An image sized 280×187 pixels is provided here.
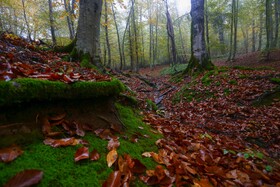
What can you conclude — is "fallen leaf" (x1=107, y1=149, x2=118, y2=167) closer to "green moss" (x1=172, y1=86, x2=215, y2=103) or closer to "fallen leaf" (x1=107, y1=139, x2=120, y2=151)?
"fallen leaf" (x1=107, y1=139, x2=120, y2=151)

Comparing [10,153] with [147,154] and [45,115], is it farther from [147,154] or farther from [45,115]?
[147,154]

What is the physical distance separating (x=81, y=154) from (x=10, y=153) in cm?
45

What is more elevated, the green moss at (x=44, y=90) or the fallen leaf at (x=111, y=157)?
the green moss at (x=44, y=90)

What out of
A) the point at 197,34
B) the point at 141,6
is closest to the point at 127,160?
the point at 197,34

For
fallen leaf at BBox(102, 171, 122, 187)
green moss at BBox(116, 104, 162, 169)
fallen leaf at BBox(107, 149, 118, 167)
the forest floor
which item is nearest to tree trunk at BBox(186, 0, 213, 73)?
the forest floor

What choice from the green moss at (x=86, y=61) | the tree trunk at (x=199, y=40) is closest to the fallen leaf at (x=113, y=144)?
the green moss at (x=86, y=61)

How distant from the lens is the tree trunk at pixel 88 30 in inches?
210

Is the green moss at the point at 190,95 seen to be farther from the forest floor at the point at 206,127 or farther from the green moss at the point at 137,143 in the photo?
the green moss at the point at 137,143

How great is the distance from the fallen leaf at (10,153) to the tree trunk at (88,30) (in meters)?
4.34

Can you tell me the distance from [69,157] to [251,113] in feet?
14.7

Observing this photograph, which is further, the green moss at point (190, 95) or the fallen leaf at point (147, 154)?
the green moss at point (190, 95)

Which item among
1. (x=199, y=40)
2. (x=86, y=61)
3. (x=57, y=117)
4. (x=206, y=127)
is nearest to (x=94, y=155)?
(x=57, y=117)

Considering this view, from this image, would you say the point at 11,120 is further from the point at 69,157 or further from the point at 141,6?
the point at 141,6

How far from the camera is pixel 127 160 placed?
1.45m
